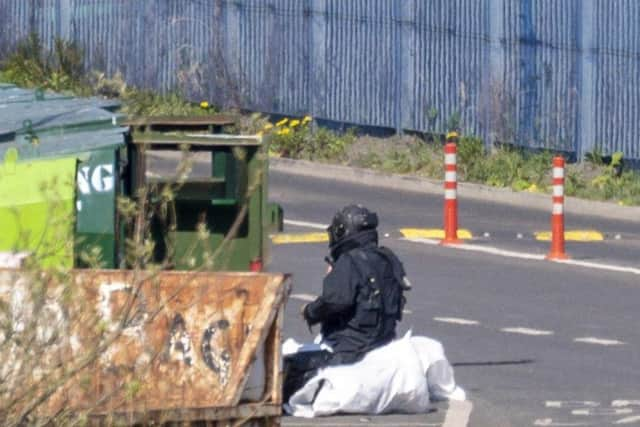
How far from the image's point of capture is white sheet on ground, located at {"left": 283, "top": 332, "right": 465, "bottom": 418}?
31.8 ft

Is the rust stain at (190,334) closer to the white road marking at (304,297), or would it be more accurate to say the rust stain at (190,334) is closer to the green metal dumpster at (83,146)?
the green metal dumpster at (83,146)

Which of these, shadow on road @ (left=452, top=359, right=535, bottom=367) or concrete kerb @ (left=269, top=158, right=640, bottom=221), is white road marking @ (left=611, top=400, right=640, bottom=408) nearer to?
shadow on road @ (left=452, top=359, right=535, bottom=367)

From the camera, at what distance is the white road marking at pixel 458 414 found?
9692 millimetres

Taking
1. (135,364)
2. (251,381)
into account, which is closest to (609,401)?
(251,381)

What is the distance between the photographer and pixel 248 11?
86.6ft

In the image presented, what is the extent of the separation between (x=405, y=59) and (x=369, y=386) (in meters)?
15.5

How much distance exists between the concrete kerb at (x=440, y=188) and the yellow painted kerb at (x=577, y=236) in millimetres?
1780

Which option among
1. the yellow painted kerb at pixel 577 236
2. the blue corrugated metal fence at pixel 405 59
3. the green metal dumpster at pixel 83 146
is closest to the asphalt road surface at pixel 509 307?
the yellow painted kerb at pixel 577 236

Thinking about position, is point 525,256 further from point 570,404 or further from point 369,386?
point 369,386

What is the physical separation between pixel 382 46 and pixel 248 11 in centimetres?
252

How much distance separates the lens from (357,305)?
975 centimetres

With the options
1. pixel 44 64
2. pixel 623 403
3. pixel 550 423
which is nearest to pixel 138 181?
pixel 550 423

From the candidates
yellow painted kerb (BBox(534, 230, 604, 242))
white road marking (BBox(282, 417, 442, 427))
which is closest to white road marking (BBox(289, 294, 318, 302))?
yellow painted kerb (BBox(534, 230, 604, 242))

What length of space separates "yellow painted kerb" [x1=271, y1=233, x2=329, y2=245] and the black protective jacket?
7.76 meters
